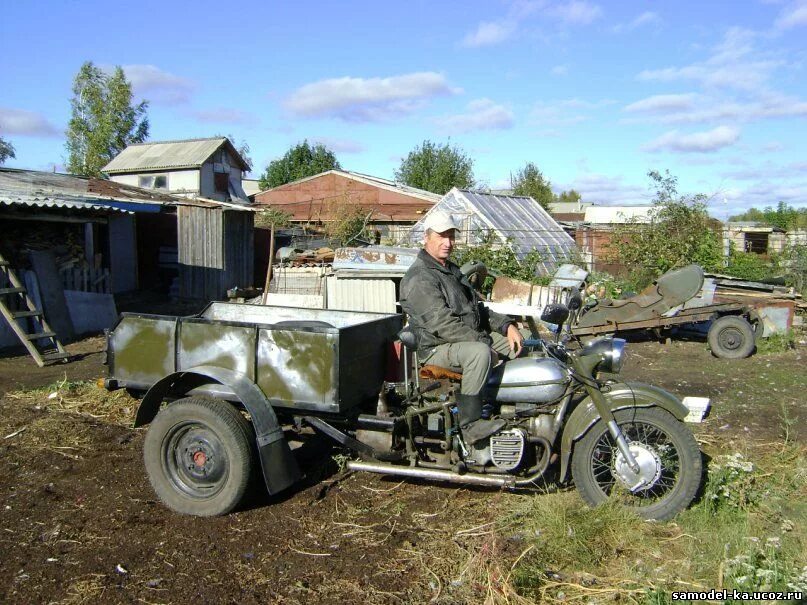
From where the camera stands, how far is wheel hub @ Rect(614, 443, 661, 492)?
4.11 metres

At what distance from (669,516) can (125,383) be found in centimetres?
397

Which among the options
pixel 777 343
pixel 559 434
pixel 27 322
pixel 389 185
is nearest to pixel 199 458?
pixel 559 434

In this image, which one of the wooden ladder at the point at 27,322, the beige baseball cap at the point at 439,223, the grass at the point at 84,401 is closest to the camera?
the beige baseball cap at the point at 439,223

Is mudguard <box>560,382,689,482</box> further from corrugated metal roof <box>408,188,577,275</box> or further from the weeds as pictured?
corrugated metal roof <box>408,188,577,275</box>

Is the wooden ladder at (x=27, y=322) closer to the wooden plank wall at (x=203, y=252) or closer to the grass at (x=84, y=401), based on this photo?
the grass at (x=84, y=401)

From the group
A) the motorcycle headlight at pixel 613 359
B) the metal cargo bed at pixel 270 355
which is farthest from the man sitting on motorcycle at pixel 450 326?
the motorcycle headlight at pixel 613 359

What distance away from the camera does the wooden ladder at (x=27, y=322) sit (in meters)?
10.1

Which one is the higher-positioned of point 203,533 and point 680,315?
point 680,315

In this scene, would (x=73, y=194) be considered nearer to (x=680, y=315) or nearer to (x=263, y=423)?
(x=263, y=423)

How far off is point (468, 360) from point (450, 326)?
0.91 feet

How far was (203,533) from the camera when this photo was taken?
4219 mm

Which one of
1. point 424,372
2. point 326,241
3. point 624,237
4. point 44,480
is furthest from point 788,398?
point 326,241

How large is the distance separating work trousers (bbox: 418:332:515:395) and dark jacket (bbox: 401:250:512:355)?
6 cm

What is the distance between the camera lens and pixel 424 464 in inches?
180
